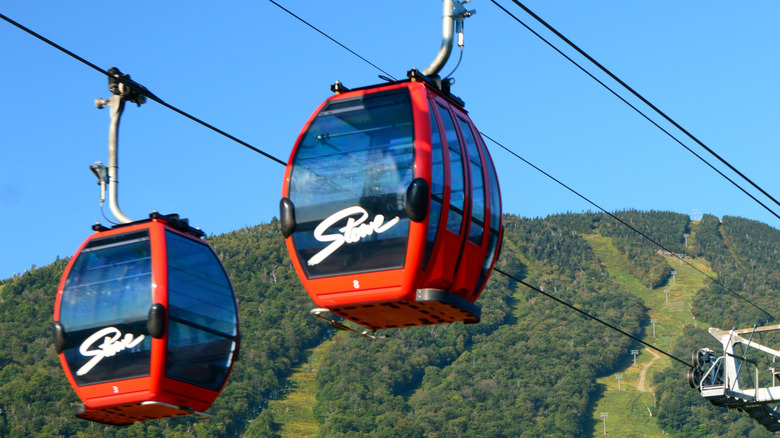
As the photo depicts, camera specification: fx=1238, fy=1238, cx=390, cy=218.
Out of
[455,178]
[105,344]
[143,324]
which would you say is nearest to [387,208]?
[455,178]

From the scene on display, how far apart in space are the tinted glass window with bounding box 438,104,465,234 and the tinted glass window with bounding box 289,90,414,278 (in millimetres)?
577

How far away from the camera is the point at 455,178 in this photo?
41.8ft

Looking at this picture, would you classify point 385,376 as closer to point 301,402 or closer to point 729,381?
point 301,402

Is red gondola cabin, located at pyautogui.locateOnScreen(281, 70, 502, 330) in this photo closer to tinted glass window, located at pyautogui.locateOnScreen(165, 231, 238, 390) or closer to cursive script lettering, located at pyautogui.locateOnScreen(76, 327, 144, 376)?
tinted glass window, located at pyautogui.locateOnScreen(165, 231, 238, 390)

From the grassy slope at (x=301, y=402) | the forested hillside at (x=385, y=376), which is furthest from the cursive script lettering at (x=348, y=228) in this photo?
the grassy slope at (x=301, y=402)

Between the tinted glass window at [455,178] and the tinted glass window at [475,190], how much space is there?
10.2 inches

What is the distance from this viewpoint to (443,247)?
12547mm

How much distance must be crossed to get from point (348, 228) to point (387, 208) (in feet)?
1.57

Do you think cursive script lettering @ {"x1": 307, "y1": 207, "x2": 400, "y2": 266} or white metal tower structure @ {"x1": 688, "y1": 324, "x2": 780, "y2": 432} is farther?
white metal tower structure @ {"x1": 688, "y1": 324, "x2": 780, "y2": 432}

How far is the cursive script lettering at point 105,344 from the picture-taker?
46.8ft

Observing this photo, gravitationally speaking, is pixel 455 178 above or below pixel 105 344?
above

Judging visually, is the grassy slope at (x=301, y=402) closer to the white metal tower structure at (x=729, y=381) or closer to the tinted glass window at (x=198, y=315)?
the white metal tower structure at (x=729, y=381)

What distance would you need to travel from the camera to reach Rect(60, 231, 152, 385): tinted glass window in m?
14.2

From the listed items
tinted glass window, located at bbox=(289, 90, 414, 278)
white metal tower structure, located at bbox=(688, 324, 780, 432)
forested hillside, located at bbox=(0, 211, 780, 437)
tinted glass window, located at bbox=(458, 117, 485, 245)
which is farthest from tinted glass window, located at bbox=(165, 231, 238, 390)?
forested hillside, located at bbox=(0, 211, 780, 437)
